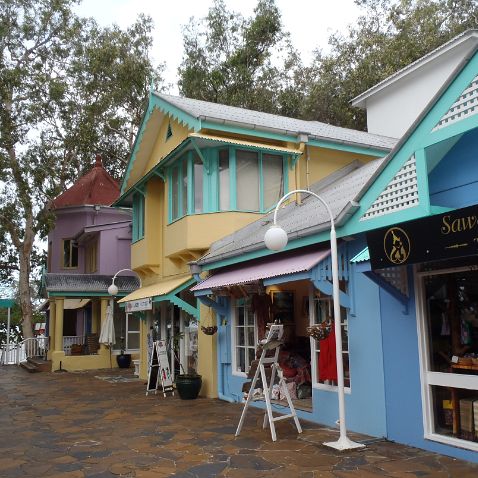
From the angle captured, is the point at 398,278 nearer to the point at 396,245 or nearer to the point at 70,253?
the point at 396,245

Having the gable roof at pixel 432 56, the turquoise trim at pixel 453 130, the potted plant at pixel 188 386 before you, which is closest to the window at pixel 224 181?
the potted plant at pixel 188 386

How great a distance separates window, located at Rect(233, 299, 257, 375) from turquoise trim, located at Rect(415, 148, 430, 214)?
5413 millimetres

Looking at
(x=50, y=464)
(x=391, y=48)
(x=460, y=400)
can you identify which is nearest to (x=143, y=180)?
(x=50, y=464)

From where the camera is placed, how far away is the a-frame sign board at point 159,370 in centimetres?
1241

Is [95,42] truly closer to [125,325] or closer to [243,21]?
[243,21]

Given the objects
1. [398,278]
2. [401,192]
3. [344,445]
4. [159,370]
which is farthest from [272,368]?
[159,370]

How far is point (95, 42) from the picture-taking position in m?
28.0

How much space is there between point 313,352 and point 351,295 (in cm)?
146

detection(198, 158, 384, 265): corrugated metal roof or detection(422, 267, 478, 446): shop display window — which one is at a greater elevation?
detection(198, 158, 384, 265): corrugated metal roof

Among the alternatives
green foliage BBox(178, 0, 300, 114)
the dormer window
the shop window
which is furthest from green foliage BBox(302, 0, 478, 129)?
the shop window

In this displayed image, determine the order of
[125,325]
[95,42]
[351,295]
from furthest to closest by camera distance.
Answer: [95,42]
[125,325]
[351,295]

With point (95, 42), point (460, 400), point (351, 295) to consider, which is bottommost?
point (460, 400)

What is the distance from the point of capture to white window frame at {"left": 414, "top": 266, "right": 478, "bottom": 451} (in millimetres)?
6061

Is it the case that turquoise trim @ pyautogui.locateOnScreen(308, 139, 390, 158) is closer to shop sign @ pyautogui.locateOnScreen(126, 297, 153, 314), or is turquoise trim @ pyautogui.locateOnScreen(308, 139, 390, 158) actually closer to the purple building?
shop sign @ pyautogui.locateOnScreen(126, 297, 153, 314)
